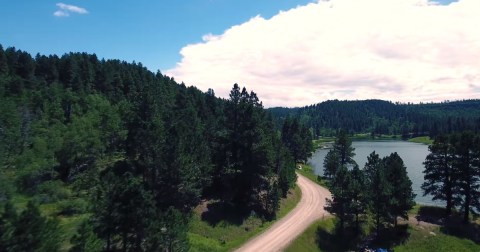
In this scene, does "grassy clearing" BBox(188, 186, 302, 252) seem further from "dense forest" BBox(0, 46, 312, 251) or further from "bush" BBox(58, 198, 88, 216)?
"bush" BBox(58, 198, 88, 216)

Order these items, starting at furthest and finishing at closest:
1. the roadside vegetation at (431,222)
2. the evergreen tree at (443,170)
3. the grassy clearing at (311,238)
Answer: the evergreen tree at (443,170), the roadside vegetation at (431,222), the grassy clearing at (311,238)

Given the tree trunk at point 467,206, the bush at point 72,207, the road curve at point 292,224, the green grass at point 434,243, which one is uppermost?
the bush at point 72,207

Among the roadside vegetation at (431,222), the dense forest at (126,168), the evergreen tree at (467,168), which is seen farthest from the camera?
the evergreen tree at (467,168)

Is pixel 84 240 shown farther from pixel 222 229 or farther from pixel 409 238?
pixel 409 238

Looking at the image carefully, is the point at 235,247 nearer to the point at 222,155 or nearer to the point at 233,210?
the point at 233,210

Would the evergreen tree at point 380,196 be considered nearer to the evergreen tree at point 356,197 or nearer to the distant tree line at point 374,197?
the distant tree line at point 374,197

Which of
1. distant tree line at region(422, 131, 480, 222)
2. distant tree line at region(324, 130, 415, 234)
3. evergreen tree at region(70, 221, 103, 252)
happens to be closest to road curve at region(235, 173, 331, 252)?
distant tree line at region(324, 130, 415, 234)

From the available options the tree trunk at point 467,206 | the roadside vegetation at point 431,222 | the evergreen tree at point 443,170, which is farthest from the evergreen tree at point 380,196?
the tree trunk at point 467,206
